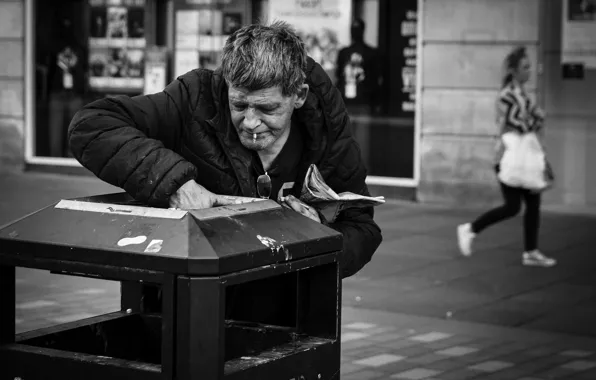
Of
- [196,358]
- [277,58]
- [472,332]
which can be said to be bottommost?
[472,332]

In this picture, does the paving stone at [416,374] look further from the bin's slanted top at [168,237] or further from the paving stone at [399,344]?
the bin's slanted top at [168,237]

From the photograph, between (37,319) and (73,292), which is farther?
(73,292)

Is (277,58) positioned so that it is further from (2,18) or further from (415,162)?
(2,18)

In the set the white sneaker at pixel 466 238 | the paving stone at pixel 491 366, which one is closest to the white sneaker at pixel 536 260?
the white sneaker at pixel 466 238

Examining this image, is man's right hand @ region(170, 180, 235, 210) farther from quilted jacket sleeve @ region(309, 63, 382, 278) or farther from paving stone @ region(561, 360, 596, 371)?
paving stone @ region(561, 360, 596, 371)

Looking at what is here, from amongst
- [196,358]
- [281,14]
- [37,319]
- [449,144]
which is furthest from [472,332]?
[281,14]

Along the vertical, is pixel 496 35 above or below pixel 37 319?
above

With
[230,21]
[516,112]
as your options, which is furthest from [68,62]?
[516,112]

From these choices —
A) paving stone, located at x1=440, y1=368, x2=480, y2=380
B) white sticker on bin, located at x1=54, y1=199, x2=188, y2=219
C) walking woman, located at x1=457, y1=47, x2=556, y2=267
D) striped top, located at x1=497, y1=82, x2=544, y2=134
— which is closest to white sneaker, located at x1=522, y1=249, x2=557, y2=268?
walking woman, located at x1=457, y1=47, x2=556, y2=267

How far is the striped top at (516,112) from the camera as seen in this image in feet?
31.6

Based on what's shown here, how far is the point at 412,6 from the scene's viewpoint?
1344cm

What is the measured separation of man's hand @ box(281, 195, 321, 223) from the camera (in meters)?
3.26

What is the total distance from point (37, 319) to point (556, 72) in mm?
7421

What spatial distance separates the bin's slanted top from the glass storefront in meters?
10.7
